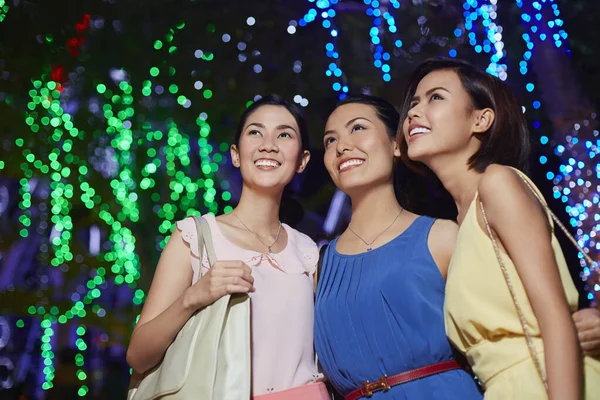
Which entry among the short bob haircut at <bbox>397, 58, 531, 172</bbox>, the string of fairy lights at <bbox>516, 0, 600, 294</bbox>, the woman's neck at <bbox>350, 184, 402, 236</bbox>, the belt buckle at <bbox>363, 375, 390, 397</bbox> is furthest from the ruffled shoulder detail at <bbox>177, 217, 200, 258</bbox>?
the string of fairy lights at <bbox>516, 0, 600, 294</bbox>

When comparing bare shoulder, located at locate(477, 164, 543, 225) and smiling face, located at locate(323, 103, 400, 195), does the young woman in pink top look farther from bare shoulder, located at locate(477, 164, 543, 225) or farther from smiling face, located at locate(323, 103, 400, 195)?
bare shoulder, located at locate(477, 164, 543, 225)

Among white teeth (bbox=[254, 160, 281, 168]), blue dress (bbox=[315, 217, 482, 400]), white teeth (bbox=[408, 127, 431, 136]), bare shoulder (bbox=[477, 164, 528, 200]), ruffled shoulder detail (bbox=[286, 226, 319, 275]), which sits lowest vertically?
blue dress (bbox=[315, 217, 482, 400])

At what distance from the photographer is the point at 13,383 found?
8.84 ft

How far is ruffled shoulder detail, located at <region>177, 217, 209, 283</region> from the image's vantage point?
220 centimetres

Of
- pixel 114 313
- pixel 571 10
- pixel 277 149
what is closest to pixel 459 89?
pixel 277 149

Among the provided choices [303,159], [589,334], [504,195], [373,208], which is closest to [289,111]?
[303,159]

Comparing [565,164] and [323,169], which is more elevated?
[323,169]

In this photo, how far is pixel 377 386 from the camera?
201 centimetres

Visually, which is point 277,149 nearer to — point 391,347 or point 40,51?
point 391,347

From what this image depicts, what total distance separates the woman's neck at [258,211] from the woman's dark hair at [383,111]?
0.48 m

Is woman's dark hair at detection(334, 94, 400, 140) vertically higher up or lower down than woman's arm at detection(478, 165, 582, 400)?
higher up

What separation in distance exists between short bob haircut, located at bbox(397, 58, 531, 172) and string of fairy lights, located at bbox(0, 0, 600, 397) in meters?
0.63

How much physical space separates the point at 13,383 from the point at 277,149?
1503mm

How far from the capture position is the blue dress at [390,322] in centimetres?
199
